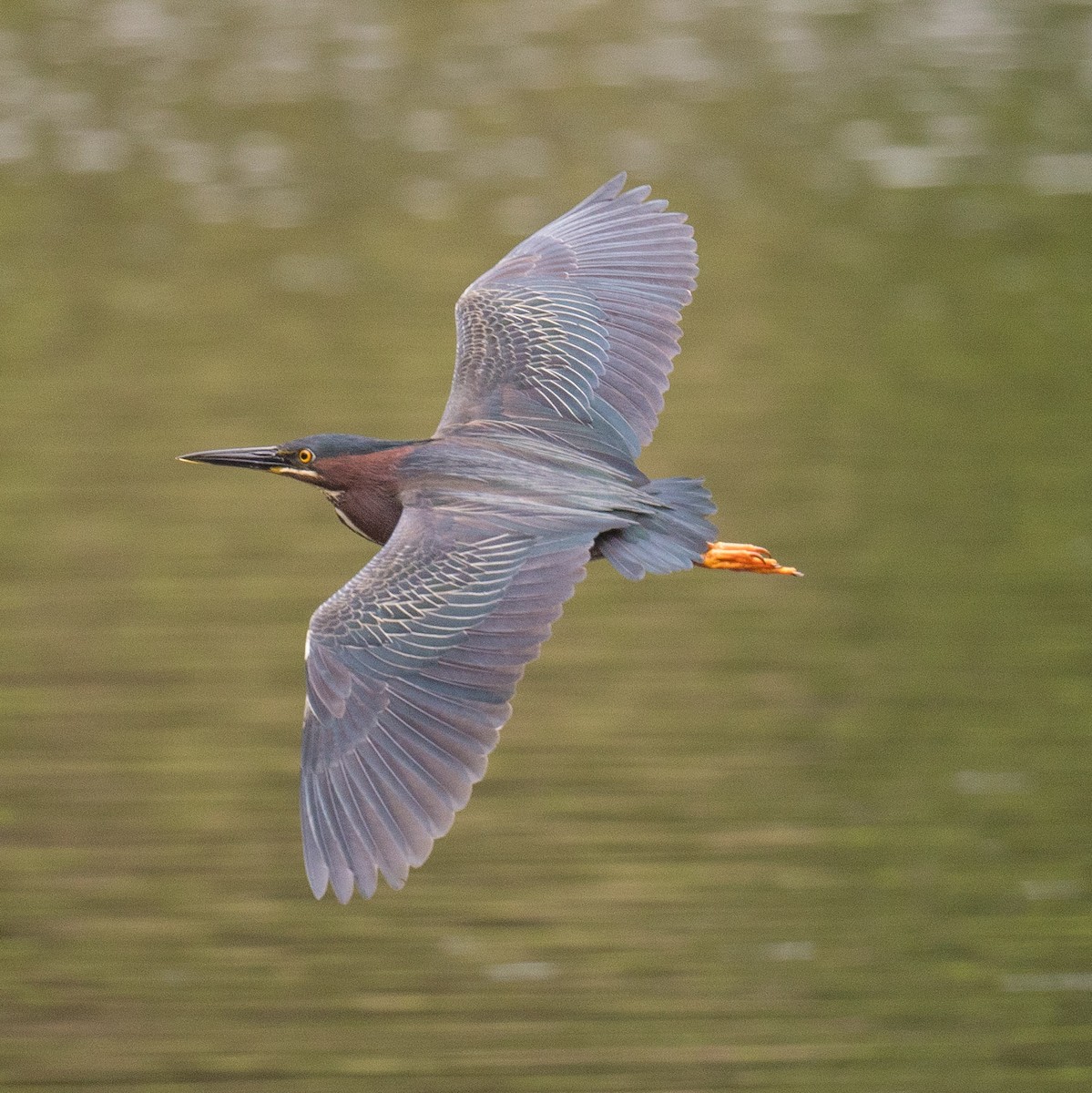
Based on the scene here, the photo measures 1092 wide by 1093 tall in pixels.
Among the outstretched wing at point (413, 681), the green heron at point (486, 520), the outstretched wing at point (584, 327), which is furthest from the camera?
the outstretched wing at point (584, 327)

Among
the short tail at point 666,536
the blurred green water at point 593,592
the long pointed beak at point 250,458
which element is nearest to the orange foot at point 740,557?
the short tail at point 666,536

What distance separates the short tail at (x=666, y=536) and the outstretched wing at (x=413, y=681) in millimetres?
175

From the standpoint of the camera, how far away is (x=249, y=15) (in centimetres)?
2048

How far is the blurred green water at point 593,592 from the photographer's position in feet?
23.7

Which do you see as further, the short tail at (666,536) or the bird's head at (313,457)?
the bird's head at (313,457)

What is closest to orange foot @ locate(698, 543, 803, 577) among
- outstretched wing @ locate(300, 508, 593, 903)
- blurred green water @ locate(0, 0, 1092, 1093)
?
outstretched wing @ locate(300, 508, 593, 903)

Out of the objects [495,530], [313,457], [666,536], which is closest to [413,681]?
[495,530]

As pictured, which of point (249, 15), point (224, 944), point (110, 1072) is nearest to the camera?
point (110, 1072)

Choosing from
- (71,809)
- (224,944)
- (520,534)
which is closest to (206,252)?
(71,809)

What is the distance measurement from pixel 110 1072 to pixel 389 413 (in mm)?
5876

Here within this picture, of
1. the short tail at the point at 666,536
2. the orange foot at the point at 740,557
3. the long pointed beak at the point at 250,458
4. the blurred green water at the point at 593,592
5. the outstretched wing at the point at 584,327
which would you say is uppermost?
the outstretched wing at the point at 584,327

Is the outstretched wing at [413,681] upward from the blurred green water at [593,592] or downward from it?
upward

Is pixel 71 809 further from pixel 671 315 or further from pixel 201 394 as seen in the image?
pixel 201 394

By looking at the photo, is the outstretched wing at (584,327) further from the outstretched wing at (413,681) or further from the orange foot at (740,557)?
the outstretched wing at (413,681)
